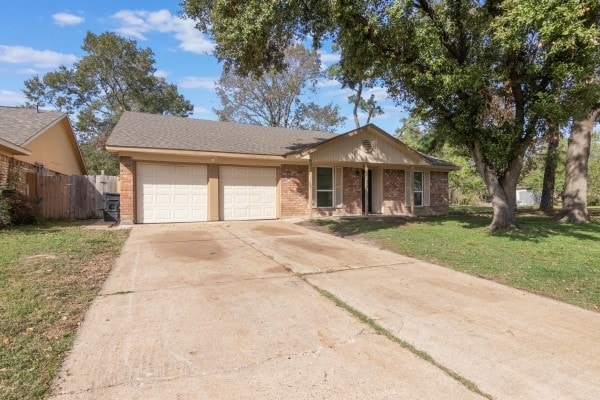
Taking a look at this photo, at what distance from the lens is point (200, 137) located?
14.0 metres

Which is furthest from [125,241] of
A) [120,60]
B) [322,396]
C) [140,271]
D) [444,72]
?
[120,60]

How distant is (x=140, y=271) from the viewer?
19.4 feet

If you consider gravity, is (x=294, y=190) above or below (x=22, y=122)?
below

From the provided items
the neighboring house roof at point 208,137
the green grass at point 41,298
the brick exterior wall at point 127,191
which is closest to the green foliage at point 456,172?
the neighboring house roof at point 208,137

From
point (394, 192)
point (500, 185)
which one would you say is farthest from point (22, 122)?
point (500, 185)

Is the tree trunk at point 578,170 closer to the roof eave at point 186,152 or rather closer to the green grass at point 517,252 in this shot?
the green grass at point 517,252

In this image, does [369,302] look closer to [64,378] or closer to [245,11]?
[64,378]

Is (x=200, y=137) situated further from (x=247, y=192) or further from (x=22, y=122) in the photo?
(x=22, y=122)

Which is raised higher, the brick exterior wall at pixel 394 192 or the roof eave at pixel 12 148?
the roof eave at pixel 12 148

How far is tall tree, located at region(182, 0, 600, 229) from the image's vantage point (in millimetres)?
8867

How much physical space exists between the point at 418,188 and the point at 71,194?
599 inches

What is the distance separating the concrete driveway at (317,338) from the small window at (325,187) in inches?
356

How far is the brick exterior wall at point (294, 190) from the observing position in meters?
14.5

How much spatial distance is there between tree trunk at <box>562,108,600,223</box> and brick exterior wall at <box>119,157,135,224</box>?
16.0 meters
